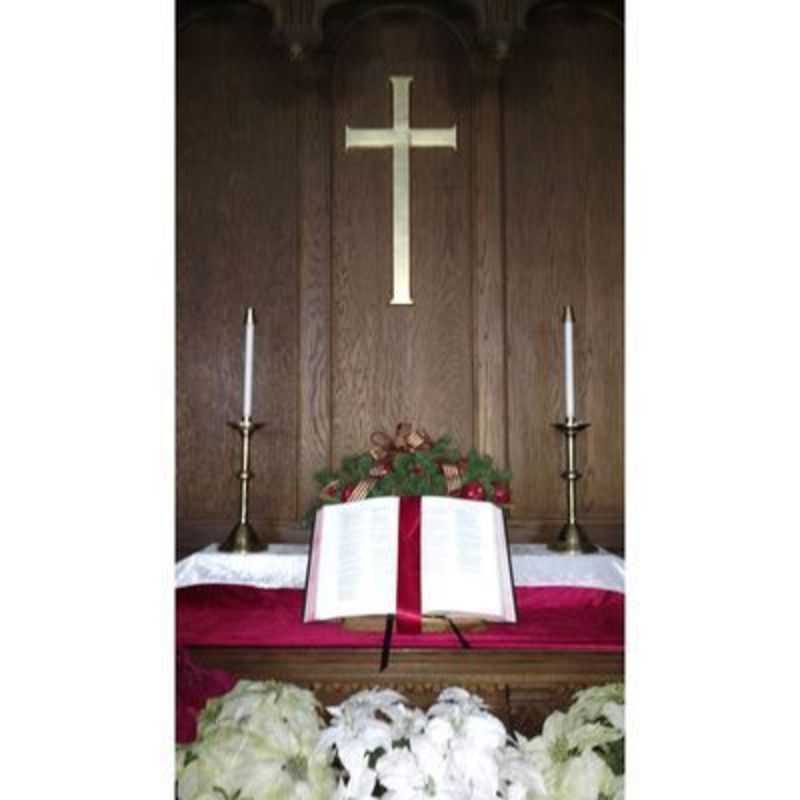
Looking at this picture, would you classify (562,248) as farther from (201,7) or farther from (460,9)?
(201,7)

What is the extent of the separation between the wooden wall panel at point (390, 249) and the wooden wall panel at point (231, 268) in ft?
0.55

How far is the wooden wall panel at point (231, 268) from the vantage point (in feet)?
9.89

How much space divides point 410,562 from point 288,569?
3.21ft

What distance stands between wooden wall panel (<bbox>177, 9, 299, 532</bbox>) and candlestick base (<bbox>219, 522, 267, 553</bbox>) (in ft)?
1.49

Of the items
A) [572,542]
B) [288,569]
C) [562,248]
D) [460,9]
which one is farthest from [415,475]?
[460,9]

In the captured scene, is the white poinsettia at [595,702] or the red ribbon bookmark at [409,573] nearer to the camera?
the white poinsettia at [595,702]

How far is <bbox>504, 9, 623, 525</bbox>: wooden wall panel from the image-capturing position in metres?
3.00

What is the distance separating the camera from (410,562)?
4.72 ft

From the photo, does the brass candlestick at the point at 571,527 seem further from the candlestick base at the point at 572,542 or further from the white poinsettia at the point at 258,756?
the white poinsettia at the point at 258,756

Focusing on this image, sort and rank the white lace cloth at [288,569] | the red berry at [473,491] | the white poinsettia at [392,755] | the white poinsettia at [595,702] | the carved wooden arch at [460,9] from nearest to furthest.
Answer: the white poinsettia at [392,755] → the white poinsettia at [595,702] → the white lace cloth at [288,569] → the red berry at [473,491] → the carved wooden arch at [460,9]
